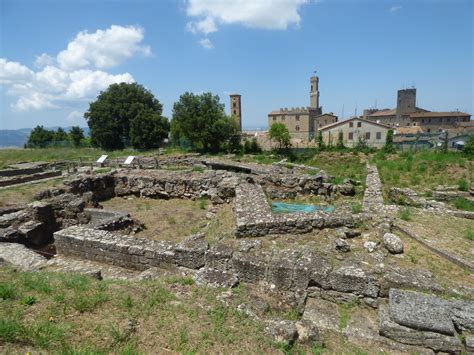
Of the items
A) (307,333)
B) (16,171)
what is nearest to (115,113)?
(16,171)

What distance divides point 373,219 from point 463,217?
4.19 metres

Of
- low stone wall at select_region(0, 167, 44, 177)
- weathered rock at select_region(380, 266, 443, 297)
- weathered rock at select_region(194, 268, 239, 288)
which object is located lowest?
weathered rock at select_region(194, 268, 239, 288)

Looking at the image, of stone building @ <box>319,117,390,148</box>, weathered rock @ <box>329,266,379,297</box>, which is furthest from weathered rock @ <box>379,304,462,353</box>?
stone building @ <box>319,117,390,148</box>

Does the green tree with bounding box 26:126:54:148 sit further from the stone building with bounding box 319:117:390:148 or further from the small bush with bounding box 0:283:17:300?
the small bush with bounding box 0:283:17:300

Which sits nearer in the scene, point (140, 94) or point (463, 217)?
point (463, 217)

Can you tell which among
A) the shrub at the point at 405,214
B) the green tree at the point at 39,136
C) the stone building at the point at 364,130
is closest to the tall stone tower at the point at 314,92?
the stone building at the point at 364,130

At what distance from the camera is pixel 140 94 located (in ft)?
139

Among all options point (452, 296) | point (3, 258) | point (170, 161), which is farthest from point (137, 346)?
point (170, 161)

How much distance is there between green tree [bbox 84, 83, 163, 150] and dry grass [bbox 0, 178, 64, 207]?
995 inches

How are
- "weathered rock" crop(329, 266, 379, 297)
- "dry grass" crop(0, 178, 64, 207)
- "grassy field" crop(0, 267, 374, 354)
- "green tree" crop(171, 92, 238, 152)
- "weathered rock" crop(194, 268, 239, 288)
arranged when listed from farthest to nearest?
"green tree" crop(171, 92, 238, 152), "dry grass" crop(0, 178, 64, 207), "weathered rock" crop(194, 268, 239, 288), "weathered rock" crop(329, 266, 379, 297), "grassy field" crop(0, 267, 374, 354)

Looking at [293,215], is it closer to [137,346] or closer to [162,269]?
[162,269]

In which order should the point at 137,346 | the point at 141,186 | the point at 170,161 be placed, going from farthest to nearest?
the point at 170,161 → the point at 141,186 → the point at 137,346

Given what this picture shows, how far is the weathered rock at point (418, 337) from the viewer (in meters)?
3.63

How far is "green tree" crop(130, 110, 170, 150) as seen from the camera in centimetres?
3828
